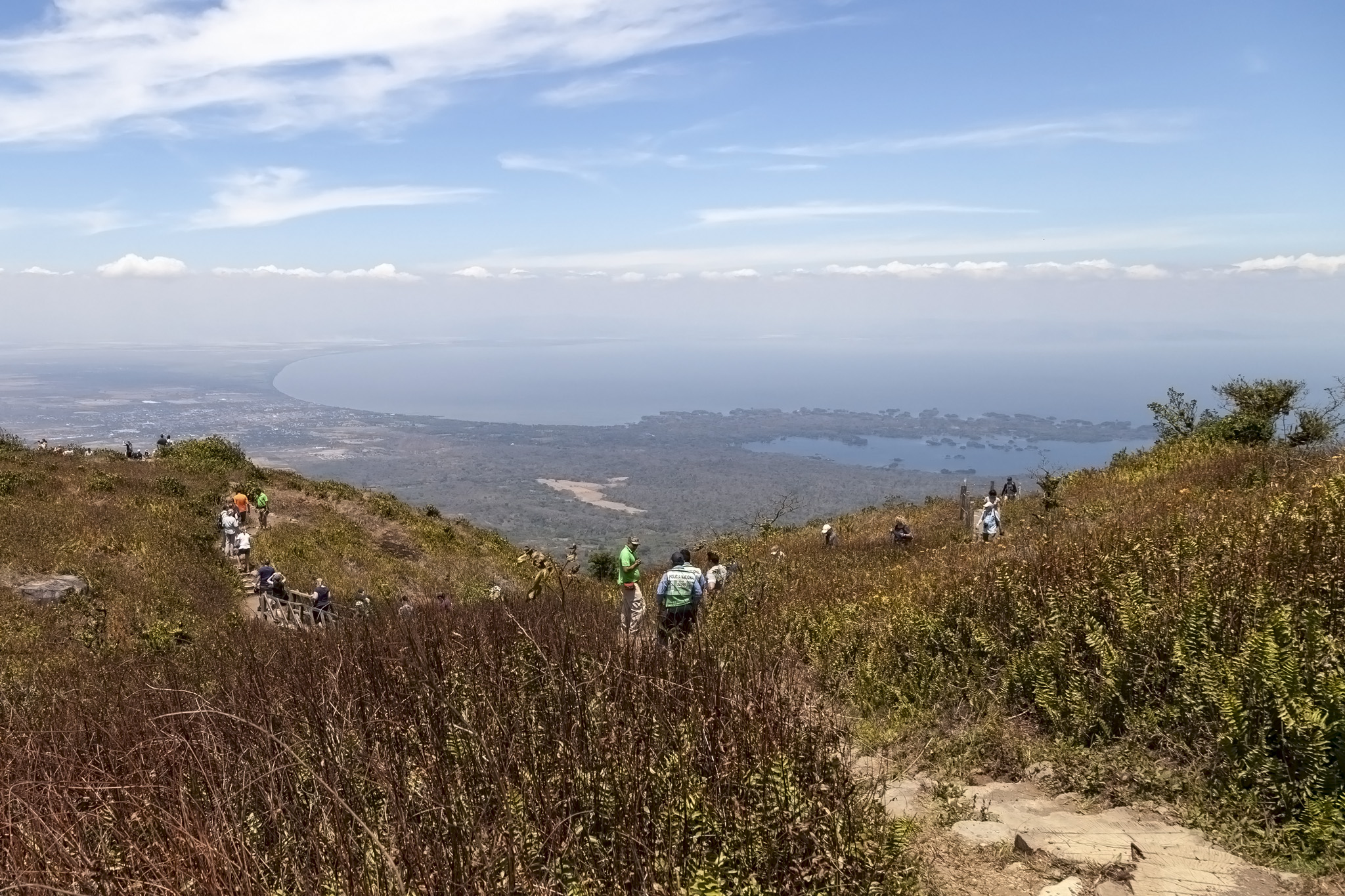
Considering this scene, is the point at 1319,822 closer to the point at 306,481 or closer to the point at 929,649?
the point at 929,649

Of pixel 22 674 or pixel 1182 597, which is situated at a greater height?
pixel 1182 597

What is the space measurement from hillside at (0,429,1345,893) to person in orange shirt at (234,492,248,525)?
626 inches

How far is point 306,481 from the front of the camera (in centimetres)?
3425

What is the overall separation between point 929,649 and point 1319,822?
12.7 feet

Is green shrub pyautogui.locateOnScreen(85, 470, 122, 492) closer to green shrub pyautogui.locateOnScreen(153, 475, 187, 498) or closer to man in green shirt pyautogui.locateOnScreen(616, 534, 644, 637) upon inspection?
green shrub pyautogui.locateOnScreen(153, 475, 187, 498)

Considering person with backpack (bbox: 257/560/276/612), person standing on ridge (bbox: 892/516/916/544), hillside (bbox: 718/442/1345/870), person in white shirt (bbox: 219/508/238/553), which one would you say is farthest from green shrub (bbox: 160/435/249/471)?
hillside (bbox: 718/442/1345/870)

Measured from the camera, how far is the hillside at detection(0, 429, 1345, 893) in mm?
3357

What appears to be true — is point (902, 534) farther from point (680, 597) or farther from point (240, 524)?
point (240, 524)

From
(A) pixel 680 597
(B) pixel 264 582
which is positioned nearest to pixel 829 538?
(A) pixel 680 597

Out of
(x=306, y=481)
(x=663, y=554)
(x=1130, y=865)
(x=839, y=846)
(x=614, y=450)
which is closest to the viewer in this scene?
(x=839, y=846)

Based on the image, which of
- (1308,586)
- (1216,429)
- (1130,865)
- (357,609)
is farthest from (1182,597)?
(1216,429)

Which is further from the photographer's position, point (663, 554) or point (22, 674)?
point (663, 554)

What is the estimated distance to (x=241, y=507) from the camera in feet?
84.1

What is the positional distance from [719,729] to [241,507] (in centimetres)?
2526
